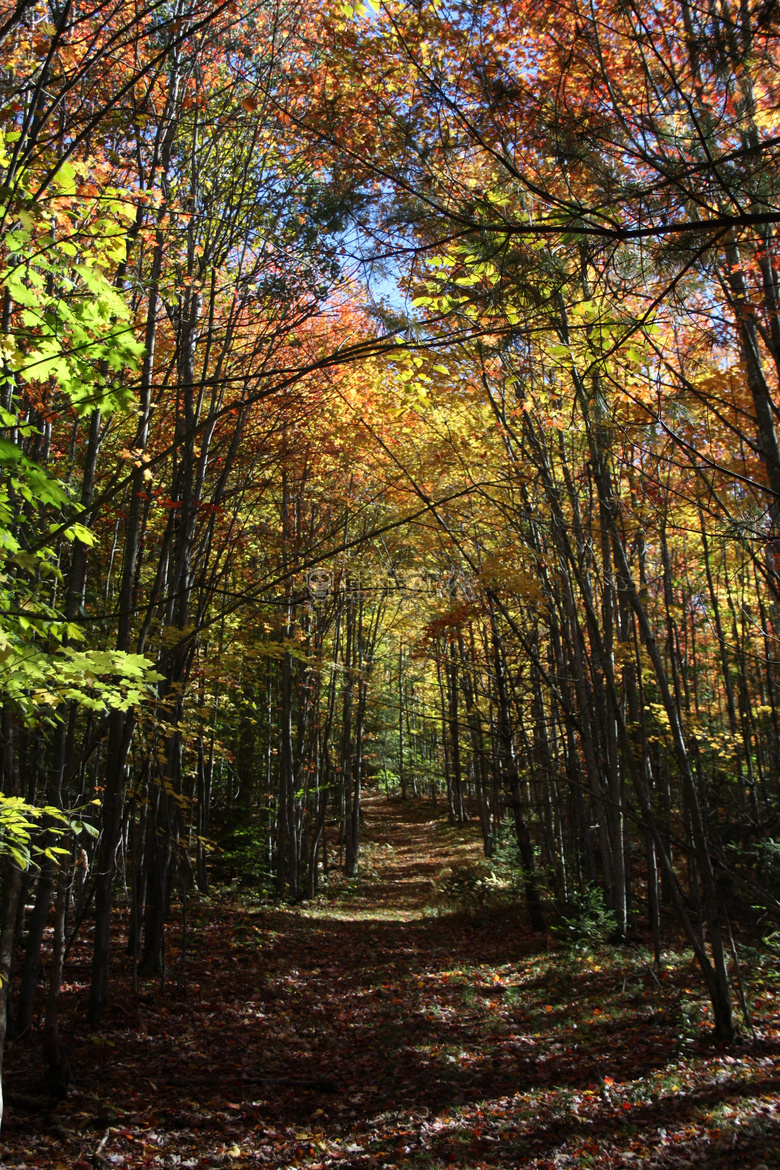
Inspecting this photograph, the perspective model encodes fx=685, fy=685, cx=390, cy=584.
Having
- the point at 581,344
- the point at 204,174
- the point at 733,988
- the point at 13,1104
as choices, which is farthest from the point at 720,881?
the point at 204,174

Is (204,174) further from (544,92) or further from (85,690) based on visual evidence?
(85,690)

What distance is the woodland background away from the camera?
2811 mm

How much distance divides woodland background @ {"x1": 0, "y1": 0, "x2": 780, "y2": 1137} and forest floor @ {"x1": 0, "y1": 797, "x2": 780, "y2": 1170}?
47 centimetres

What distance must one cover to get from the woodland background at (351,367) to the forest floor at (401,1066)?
0.47m

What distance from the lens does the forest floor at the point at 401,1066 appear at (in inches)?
167

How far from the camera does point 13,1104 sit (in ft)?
14.9

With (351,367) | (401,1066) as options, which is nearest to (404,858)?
(401,1066)

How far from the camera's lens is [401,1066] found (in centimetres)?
570

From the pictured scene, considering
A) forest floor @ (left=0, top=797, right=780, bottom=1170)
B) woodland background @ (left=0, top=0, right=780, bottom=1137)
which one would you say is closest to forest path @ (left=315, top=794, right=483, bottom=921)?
woodland background @ (left=0, top=0, right=780, bottom=1137)

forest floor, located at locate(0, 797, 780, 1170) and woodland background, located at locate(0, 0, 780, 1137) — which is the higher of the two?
woodland background, located at locate(0, 0, 780, 1137)

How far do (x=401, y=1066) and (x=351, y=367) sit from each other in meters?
7.60

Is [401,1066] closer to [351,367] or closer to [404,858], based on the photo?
[351,367]

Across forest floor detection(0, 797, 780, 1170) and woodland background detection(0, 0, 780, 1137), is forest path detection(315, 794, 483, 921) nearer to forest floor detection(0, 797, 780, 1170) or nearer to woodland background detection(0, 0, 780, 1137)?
woodland background detection(0, 0, 780, 1137)

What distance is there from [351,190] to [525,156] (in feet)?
2.67
